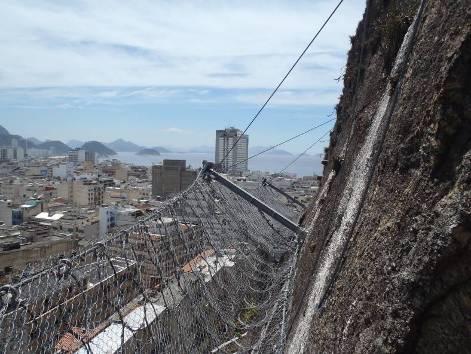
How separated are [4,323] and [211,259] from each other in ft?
12.6

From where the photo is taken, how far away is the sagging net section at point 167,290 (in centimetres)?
312

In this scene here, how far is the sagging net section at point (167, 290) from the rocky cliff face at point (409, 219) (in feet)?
3.11

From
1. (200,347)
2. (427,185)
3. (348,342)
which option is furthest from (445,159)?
(200,347)

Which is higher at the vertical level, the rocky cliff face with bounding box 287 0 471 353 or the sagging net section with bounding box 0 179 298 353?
the rocky cliff face with bounding box 287 0 471 353

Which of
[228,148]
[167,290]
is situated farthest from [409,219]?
[228,148]

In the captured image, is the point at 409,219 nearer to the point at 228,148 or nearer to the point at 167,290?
the point at 167,290

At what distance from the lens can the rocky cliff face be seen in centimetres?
215

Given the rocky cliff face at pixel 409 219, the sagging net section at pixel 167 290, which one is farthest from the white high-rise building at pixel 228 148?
the rocky cliff face at pixel 409 219

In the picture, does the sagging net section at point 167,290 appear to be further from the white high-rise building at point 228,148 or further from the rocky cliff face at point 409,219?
the white high-rise building at point 228,148

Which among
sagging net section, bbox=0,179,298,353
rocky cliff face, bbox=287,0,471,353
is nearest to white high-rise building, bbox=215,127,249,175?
sagging net section, bbox=0,179,298,353

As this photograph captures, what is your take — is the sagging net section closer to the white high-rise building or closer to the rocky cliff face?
the rocky cliff face

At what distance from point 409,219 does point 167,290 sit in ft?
9.35

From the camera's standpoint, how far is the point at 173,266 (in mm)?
4707

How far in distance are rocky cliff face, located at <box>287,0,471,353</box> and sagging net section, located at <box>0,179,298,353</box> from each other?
949 millimetres
